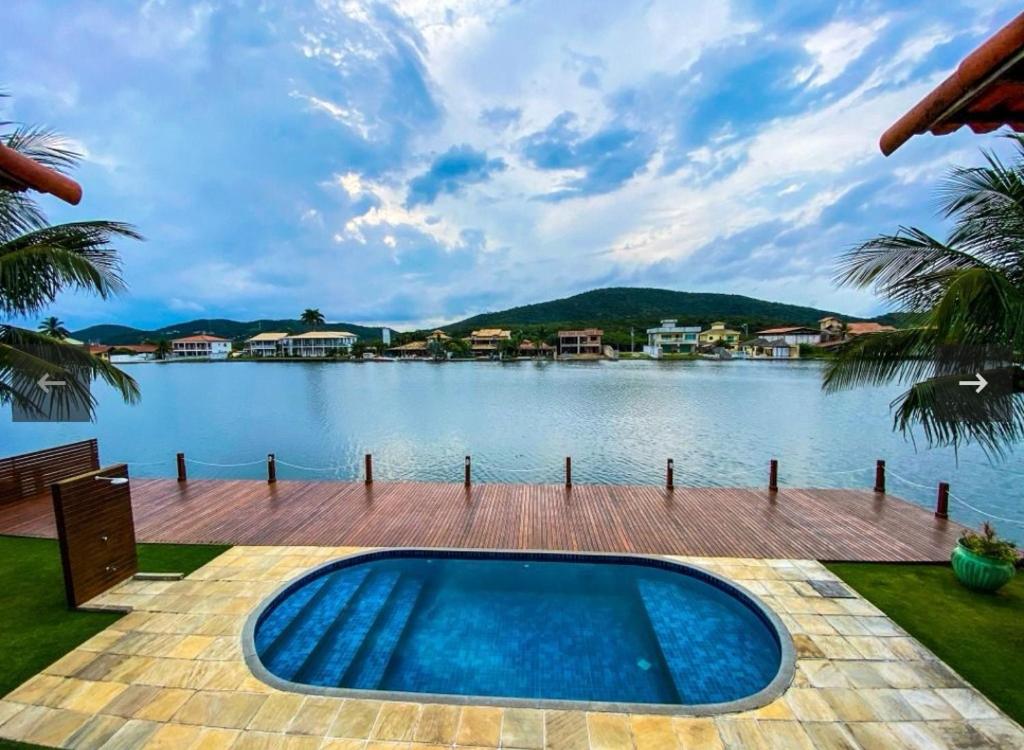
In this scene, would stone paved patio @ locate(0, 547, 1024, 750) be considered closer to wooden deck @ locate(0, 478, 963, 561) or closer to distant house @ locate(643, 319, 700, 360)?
wooden deck @ locate(0, 478, 963, 561)

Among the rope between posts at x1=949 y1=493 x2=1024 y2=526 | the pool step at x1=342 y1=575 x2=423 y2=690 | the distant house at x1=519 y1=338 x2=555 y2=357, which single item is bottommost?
the rope between posts at x1=949 y1=493 x2=1024 y2=526

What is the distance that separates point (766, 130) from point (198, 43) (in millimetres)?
22305

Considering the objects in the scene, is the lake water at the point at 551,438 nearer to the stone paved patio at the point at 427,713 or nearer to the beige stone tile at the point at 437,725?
the stone paved patio at the point at 427,713

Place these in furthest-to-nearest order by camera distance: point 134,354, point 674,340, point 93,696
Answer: point 134,354 < point 674,340 < point 93,696

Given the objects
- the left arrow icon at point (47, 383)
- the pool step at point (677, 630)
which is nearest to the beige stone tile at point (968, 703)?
the pool step at point (677, 630)

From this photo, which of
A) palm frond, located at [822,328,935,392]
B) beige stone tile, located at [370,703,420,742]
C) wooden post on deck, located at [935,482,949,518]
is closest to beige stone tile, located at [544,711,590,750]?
beige stone tile, located at [370,703,420,742]

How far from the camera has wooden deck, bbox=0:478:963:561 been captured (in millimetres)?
7453

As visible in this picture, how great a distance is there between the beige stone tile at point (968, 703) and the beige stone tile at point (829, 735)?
114 cm

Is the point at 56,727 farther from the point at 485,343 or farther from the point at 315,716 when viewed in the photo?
the point at 485,343

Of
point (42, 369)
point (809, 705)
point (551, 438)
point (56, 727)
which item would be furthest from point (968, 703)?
point (551, 438)

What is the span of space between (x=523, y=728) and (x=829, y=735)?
2.44 metres

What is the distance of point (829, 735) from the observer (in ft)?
11.9

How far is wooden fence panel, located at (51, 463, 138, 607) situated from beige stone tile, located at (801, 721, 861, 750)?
25.1 feet

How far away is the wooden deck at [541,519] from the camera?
745cm
